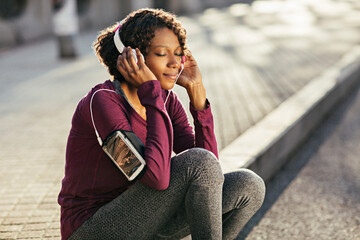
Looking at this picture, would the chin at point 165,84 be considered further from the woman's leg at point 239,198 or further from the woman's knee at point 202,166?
the woman's leg at point 239,198

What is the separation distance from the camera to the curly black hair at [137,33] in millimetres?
2428

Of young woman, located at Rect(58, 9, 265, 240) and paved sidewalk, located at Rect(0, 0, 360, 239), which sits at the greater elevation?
young woman, located at Rect(58, 9, 265, 240)

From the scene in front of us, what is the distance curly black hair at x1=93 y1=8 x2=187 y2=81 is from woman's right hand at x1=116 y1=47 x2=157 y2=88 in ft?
0.27

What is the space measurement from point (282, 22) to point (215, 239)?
18144 millimetres

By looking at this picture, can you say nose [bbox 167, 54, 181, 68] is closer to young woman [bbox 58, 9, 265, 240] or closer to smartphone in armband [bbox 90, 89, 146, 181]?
young woman [bbox 58, 9, 265, 240]

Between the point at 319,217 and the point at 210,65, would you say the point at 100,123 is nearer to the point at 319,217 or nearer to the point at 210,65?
the point at 319,217

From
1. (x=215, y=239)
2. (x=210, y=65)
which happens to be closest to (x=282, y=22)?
(x=210, y=65)

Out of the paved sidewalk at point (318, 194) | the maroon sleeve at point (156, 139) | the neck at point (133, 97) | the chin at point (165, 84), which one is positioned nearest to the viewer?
the maroon sleeve at point (156, 139)

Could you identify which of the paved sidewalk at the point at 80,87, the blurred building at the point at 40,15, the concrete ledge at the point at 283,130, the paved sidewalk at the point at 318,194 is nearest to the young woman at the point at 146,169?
the paved sidewalk at the point at 80,87

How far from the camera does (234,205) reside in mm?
2574

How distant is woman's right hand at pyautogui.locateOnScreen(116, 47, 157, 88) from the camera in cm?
236

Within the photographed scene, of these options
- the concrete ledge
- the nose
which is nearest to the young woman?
the nose

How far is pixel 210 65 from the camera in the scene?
33.2 ft

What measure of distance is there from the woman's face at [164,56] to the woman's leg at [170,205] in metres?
0.44
